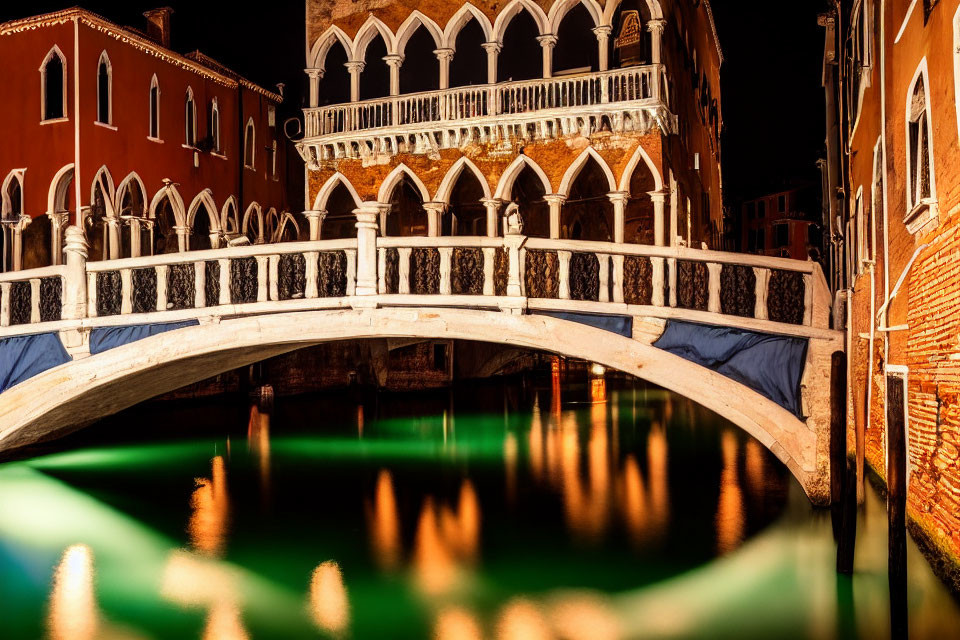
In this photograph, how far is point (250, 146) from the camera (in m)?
20.5

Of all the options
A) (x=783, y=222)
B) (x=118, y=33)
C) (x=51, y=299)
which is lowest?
(x=51, y=299)

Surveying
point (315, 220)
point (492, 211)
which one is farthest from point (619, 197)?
point (315, 220)

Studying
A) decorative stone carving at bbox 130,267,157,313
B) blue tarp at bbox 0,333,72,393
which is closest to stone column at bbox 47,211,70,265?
blue tarp at bbox 0,333,72,393

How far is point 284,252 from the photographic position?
27.3 feet

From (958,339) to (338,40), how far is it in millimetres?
12997

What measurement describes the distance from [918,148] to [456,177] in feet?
32.3

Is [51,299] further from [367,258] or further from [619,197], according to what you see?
[619,197]

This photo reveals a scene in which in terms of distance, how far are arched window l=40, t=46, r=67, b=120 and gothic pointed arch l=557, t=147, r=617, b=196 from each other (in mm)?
8575

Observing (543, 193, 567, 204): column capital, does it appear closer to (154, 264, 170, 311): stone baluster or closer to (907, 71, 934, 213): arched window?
(154, 264, 170, 311): stone baluster

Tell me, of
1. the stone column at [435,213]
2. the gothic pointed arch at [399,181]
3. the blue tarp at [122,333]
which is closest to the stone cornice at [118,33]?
the gothic pointed arch at [399,181]

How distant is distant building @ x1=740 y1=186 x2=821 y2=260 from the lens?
43375mm

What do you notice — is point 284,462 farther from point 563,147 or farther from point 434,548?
point 563,147

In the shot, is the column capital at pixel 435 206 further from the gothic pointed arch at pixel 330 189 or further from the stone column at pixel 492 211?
the gothic pointed arch at pixel 330 189

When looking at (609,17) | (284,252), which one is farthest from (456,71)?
(284,252)
